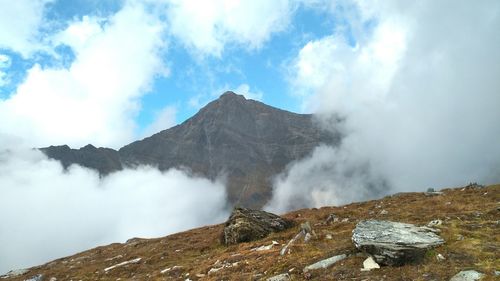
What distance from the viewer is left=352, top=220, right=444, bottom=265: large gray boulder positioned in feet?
68.8

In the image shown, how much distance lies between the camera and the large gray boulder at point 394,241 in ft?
68.8

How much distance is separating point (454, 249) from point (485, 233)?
3752mm

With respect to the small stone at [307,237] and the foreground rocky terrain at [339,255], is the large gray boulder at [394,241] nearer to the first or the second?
the foreground rocky terrain at [339,255]

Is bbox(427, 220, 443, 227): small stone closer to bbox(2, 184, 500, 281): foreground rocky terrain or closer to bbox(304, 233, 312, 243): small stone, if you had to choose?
bbox(2, 184, 500, 281): foreground rocky terrain

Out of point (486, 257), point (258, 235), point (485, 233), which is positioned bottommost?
point (486, 257)

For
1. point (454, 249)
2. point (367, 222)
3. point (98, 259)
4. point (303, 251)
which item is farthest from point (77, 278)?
point (454, 249)

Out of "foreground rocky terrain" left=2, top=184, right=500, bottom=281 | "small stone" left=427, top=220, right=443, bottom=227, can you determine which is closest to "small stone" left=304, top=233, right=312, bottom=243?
"foreground rocky terrain" left=2, top=184, right=500, bottom=281

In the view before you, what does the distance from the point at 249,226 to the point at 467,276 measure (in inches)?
978

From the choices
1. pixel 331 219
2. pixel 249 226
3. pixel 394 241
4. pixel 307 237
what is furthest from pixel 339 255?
pixel 331 219

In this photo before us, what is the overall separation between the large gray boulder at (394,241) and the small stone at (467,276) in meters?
2.46

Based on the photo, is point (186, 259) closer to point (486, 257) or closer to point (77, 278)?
point (77, 278)

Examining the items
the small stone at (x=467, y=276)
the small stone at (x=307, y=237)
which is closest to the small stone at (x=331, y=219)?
the small stone at (x=307, y=237)

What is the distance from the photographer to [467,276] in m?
18.3

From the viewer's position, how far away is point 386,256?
21.2m
